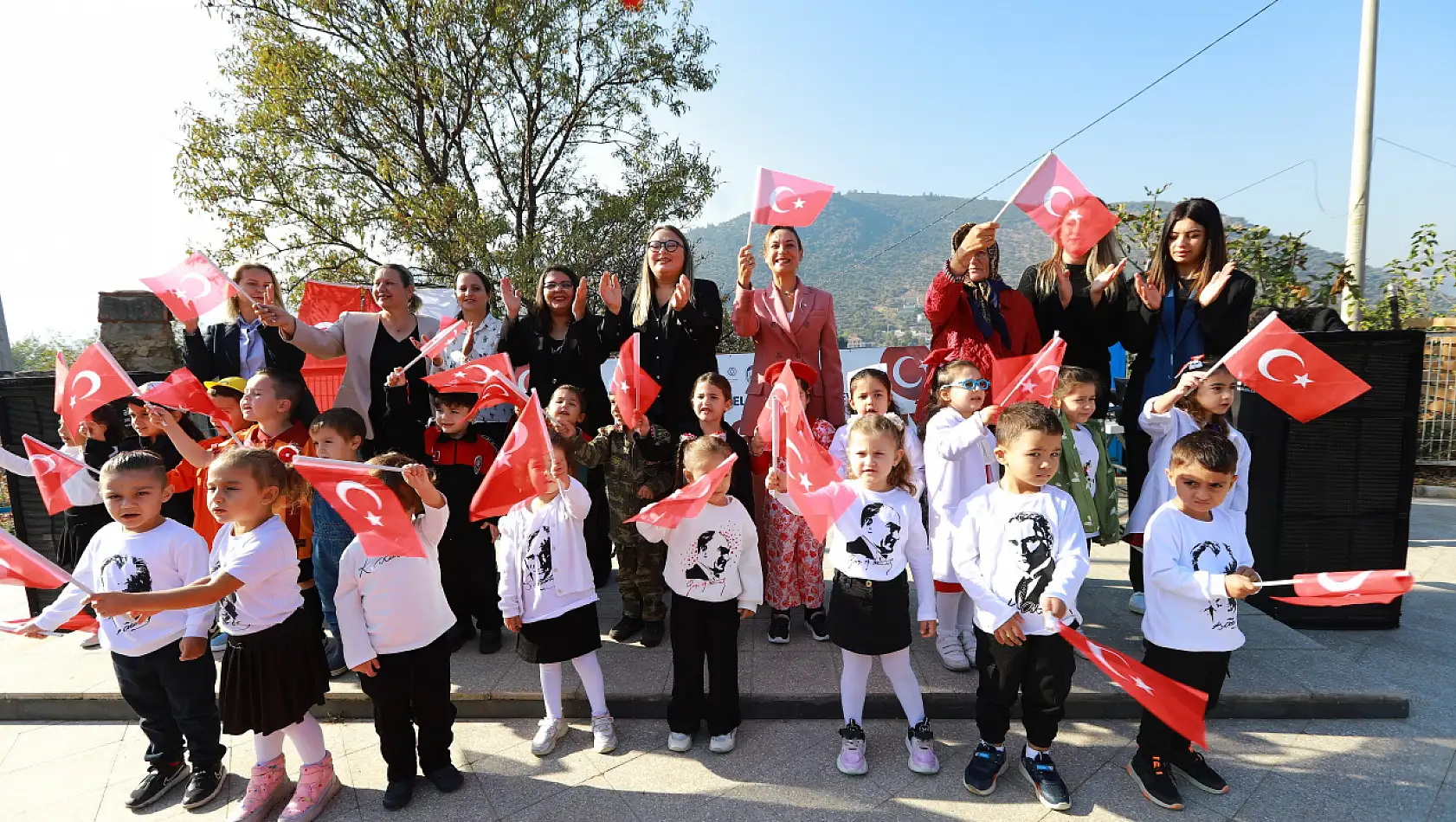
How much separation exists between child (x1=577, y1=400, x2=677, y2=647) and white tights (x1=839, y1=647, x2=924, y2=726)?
52.7 inches

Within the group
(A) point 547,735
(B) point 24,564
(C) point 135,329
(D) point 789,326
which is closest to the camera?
(B) point 24,564

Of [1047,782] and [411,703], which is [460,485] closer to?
[411,703]

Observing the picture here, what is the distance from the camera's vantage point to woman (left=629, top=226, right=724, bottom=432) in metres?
3.89

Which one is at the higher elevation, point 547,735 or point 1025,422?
point 1025,422

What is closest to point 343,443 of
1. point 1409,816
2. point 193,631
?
point 193,631

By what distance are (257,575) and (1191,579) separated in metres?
3.32

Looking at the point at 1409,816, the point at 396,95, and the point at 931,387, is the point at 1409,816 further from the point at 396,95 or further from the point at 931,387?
the point at 396,95

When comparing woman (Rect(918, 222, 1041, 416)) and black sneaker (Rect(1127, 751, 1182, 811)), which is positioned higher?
woman (Rect(918, 222, 1041, 416))

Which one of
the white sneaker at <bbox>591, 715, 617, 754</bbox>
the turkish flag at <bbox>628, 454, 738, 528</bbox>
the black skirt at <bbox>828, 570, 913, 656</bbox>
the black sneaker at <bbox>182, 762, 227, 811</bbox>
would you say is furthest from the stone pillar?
the black skirt at <bbox>828, 570, 913, 656</bbox>

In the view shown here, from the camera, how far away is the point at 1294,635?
3783 millimetres

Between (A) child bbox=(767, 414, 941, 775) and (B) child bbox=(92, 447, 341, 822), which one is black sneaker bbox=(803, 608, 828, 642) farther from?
(B) child bbox=(92, 447, 341, 822)

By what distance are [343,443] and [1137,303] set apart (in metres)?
4.08

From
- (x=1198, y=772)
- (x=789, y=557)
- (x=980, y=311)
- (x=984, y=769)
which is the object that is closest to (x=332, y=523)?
(x=789, y=557)

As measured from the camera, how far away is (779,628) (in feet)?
12.5
